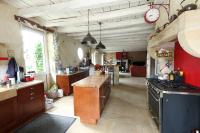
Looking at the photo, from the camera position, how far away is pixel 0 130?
2121 mm

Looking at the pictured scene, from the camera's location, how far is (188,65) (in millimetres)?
2496

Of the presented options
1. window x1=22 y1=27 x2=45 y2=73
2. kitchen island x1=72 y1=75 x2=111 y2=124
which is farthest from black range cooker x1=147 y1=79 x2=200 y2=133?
window x1=22 y1=27 x2=45 y2=73

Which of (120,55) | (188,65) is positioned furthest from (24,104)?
(120,55)

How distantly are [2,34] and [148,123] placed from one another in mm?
3864

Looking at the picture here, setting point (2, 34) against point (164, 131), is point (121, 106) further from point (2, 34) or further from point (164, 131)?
point (2, 34)

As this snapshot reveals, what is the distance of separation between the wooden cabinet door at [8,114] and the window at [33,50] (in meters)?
1.58

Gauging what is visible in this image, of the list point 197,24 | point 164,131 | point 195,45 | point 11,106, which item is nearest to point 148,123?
point 164,131

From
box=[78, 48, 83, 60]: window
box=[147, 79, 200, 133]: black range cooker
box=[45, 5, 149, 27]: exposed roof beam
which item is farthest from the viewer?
box=[78, 48, 83, 60]: window

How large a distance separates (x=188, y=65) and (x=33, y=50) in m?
4.35

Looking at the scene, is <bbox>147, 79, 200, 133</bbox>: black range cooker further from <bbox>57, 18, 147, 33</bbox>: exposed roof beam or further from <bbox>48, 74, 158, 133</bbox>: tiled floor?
<bbox>57, 18, 147, 33</bbox>: exposed roof beam

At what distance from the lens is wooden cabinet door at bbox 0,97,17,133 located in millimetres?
2160

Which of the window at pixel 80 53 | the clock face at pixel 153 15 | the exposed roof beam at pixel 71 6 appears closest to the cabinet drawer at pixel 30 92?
the exposed roof beam at pixel 71 6

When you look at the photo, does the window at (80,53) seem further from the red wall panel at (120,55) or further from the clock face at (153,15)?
the red wall panel at (120,55)

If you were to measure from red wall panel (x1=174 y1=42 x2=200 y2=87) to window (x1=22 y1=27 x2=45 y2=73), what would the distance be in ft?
13.8
